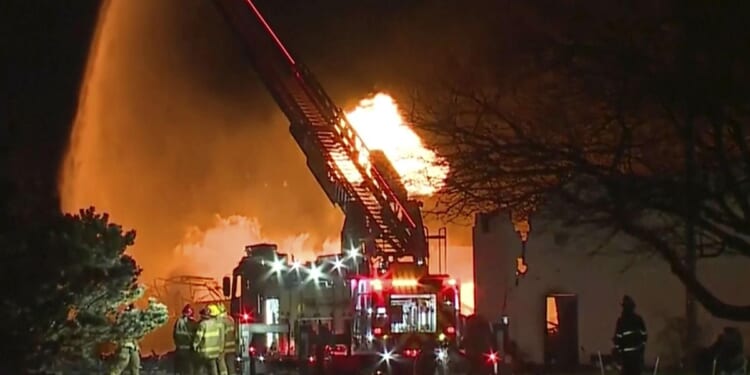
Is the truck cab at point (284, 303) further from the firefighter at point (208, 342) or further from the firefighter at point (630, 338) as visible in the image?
the firefighter at point (630, 338)

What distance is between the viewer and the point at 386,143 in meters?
34.8

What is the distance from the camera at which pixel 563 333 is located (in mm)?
33156

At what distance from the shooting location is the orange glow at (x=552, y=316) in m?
33.5

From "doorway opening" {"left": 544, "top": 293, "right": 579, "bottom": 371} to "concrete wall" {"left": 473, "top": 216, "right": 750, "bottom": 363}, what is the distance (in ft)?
0.55

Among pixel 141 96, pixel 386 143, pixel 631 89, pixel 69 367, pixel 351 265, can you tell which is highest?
pixel 141 96

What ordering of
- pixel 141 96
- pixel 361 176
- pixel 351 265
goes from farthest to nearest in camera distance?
pixel 141 96
pixel 361 176
pixel 351 265

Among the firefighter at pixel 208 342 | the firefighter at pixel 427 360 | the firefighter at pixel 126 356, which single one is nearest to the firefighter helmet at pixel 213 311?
the firefighter at pixel 208 342

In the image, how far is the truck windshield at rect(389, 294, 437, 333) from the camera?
2181cm

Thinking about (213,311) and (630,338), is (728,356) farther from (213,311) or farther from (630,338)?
(213,311)

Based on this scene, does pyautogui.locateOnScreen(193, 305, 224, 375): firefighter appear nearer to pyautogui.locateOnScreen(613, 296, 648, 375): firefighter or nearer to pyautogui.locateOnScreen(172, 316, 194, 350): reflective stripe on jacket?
pyautogui.locateOnScreen(172, 316, 194, 350): reflective stripe on jacket

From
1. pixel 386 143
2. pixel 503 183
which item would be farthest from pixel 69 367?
pixel 386 143

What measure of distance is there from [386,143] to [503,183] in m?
19.8

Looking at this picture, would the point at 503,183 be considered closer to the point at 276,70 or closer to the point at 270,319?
the point at 270,319

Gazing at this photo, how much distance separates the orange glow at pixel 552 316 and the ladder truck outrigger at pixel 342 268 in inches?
262
